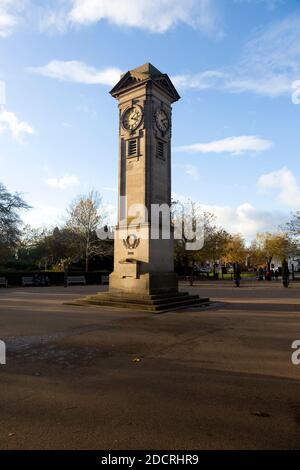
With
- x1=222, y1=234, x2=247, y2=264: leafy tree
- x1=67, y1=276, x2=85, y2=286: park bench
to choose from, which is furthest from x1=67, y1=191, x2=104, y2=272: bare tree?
x1=222, y1=234, x2=247, y2=264: leafy tree

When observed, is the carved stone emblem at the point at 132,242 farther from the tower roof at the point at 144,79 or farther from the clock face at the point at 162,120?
the tower roof at the point at 144,79

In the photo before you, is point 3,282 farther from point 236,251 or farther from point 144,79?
point 236,251

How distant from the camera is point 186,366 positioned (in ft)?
19.4

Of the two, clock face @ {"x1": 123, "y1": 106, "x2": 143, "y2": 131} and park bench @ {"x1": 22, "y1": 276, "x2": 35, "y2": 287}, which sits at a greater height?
clock face @ {"x1": 123, "y1": 106, "x2": 143, "y2": 131}

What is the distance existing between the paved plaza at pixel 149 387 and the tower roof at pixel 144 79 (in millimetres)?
11568

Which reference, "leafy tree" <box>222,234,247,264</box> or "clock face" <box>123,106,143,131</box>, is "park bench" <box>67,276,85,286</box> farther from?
"leafy tree" <box>222,234,247,264</box>

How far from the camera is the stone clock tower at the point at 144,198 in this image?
1468 cm

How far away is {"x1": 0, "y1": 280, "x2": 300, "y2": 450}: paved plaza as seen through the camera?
3.43 m

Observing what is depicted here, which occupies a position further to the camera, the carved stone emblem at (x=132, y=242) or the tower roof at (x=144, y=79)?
the tower roof at (x=144, y=79)

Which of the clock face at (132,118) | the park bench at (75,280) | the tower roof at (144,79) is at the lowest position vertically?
the park bench at (75,280)

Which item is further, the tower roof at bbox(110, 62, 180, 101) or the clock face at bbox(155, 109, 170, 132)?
the clock face at bbox(155, 109, 170, 132)

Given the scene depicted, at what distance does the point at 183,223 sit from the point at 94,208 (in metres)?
11.4

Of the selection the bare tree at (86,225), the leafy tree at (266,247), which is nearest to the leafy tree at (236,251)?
the leafy tree at (266,247)

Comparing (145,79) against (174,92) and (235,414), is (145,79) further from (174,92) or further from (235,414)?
(235,414)
